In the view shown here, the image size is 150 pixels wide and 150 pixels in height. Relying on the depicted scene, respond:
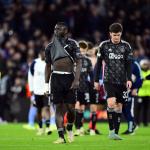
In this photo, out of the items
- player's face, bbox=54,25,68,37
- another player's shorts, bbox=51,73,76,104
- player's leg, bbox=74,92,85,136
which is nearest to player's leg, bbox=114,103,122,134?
another player's shorts, bbox=51,73,76,104

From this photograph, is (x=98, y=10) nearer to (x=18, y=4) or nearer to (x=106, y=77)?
(x=18, y=4)

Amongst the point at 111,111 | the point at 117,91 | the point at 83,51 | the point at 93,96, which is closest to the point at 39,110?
the point at 93,96

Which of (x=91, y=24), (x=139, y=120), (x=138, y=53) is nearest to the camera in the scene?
(x=139, y=120)

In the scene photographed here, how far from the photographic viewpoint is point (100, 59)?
62.7 ft

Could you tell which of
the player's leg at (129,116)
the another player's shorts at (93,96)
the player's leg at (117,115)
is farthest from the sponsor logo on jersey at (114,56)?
the player's leg at (129,116)

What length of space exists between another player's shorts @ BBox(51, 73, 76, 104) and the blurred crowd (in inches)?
615

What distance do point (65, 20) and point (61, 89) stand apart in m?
18.1

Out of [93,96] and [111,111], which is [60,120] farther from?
[93,96]

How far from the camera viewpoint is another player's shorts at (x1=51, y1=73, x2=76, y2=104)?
1756 cm

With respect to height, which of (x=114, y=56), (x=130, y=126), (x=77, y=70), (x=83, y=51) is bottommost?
(x=130, y=126)

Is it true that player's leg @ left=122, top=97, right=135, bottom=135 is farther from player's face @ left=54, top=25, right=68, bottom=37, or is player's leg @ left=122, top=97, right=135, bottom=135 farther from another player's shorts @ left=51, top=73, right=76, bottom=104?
player's face @ left=54, top=25, right=68, bottom=37

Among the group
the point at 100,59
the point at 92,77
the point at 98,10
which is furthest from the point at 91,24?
the point at 100,59

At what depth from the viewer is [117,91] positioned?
1894 cm

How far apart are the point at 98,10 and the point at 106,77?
17.2 m
